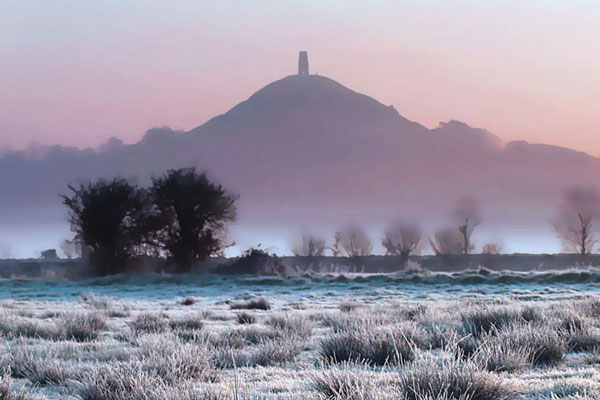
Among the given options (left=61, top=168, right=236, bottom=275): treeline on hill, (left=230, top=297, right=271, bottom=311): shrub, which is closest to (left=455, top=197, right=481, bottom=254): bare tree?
(left=61, top=168, right=236, bottom=275): treeline on hill

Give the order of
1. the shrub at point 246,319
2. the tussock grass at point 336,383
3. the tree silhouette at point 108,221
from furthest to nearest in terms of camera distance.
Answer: the tree silhouette at point 108,221 → the shrub at point 246,319 → the tussock grass at point 336,383

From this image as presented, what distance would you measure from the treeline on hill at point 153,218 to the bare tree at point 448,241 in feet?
141

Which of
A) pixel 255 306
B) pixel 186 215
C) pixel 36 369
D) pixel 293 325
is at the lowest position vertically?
pixel 255 306

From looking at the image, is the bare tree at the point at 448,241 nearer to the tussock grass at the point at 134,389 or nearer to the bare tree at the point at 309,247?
the bare tree at the point at 309,247

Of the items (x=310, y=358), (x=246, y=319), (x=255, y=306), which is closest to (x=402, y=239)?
(x=255, y=306)

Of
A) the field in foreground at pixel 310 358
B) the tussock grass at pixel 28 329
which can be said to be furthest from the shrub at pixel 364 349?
the tussock grass at pixel 28 329

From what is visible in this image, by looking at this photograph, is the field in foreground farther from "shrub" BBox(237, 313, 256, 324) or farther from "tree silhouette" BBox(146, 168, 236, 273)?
"tree silhouette" BBox(146, 168, 236, 273)

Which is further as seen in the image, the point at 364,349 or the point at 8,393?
the point at 364,349

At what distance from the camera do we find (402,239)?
77.6 metres

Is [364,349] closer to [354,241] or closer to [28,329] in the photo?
[28,329]

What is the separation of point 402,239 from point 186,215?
3750 cm

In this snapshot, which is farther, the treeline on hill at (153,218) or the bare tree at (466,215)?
the bare tree at (466,215)

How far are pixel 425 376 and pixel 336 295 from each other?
22627mm

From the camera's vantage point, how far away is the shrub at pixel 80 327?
12.4 m
